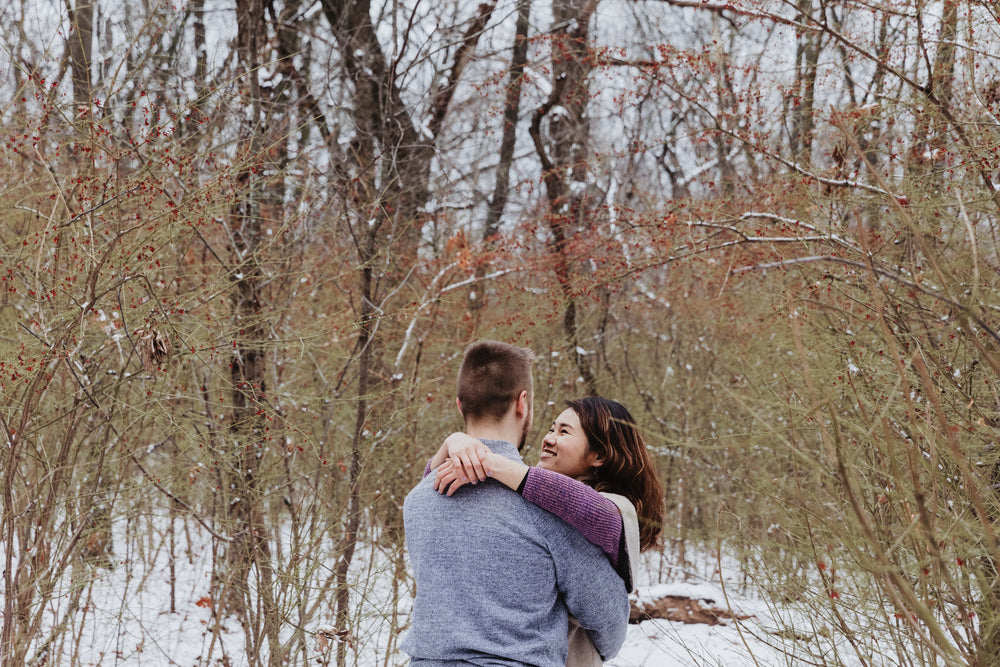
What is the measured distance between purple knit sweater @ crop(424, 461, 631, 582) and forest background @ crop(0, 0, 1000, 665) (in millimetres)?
270

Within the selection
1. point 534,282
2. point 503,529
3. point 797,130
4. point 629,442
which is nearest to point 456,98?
point 534,282

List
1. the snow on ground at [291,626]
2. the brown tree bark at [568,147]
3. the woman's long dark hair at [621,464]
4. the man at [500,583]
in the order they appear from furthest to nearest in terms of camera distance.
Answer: the brown tree bark at [568,147], the snow on ground at [291,626], the woman's long dark hair at [621,464], the man at [500,583]

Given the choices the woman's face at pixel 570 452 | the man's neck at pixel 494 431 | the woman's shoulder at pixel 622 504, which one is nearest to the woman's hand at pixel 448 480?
the man's neck at pixel 494 431

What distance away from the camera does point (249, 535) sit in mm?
4309

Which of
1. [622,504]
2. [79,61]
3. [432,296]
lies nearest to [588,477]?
[622,504]

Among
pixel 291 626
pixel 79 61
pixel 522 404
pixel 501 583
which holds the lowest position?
pixel 291 626

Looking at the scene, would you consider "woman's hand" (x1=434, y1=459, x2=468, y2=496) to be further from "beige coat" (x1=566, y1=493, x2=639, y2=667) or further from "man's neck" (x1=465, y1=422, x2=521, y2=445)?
"beige coat" (x1=566, y1=493, x2=639, y2=667)

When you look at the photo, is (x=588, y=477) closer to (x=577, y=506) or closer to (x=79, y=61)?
(x=577, y=506)

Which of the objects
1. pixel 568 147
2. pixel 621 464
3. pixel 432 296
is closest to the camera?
pixel 621 464

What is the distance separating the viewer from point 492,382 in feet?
6.58

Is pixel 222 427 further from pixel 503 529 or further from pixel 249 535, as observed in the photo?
pixel 503 529

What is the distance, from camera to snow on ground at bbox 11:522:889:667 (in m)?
4.21

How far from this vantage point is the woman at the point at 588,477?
1793mm

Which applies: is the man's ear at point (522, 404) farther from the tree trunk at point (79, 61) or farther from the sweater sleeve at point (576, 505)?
the tree trunk at point (79, 61)
